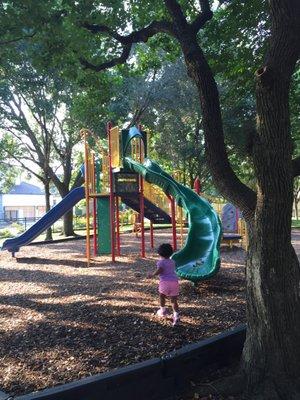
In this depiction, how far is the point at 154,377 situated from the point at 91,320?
6.82 ft

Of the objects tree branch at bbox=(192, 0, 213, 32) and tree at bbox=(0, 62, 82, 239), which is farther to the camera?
tree at bbox=(0, 62, 82, 239)

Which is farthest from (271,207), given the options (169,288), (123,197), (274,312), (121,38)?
(123,197)

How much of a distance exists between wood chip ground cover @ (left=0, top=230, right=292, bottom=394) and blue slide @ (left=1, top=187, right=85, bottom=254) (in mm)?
3633

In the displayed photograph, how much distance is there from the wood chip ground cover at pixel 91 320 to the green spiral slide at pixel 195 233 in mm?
347

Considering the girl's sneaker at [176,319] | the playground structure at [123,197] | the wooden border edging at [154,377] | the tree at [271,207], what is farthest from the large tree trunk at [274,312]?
the playground structure at [123,197]

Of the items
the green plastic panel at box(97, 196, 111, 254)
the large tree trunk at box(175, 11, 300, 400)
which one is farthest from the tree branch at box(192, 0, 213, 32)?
the green plastic panel at box(97, 196, 111, 254)

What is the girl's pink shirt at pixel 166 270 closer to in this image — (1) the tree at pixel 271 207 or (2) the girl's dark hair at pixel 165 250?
(2) the girl's dark hair at pixel 165 250

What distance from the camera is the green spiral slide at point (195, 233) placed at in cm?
833

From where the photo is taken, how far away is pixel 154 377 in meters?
4.09

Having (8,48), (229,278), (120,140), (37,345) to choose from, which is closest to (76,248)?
(120,140)

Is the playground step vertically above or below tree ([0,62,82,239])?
below

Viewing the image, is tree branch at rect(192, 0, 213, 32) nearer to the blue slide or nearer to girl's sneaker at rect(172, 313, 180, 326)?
girl's sneaker at rect(172, 313, 180, 326)

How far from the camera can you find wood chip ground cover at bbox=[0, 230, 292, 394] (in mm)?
4492

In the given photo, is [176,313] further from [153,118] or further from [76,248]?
[153,118]
